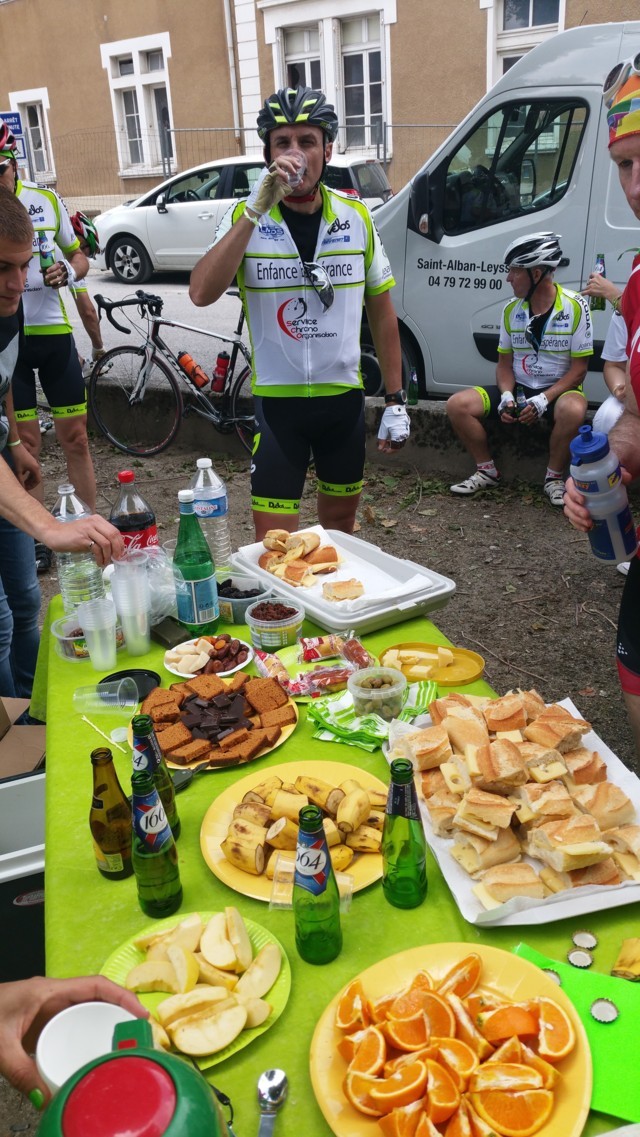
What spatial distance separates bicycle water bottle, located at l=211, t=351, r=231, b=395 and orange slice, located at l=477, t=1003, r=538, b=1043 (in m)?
6.87

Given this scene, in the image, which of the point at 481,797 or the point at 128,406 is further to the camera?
the point at 128,406

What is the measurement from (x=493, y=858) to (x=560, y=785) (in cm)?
22

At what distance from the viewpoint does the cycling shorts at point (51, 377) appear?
493 cm

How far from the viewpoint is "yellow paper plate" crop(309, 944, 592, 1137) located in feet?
3.80

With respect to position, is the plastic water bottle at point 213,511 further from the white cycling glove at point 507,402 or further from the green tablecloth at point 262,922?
the white cycling glove at point 507,402

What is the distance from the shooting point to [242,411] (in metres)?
7.66

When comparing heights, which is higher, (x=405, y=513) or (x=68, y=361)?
(x=68, y=361)

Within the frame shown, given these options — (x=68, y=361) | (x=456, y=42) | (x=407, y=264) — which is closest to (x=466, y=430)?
(x=407, y=264)

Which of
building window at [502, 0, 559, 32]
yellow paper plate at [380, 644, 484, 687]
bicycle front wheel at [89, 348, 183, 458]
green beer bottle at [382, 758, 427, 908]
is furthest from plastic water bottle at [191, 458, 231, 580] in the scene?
building window at [502, 0, 559, 32]

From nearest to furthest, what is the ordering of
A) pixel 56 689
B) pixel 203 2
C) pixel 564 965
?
pixel 564 965
pixel 56 689
pixel 203 2

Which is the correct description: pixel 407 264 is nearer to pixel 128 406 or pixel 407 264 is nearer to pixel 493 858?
pixel 128 406

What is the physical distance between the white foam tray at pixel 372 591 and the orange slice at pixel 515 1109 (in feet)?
4.86

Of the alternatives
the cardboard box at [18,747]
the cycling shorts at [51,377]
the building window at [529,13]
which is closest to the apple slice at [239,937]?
the cardboard box at [18,747]

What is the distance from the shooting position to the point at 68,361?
5129mm
